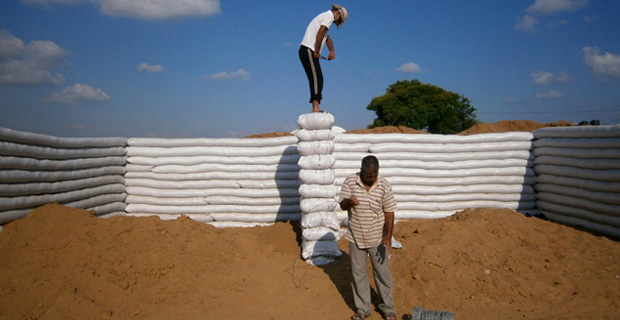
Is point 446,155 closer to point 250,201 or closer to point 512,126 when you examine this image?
point 250,201

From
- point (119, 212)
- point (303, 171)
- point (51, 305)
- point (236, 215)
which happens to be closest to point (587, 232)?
point (303, 171)

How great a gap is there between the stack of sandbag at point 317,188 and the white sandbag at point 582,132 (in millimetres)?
3466

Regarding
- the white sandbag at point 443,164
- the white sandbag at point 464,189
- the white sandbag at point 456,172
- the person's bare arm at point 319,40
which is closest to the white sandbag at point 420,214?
the white sandbag at point 464,189

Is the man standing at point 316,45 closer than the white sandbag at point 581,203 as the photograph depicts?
Yes

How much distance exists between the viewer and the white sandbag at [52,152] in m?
3.87

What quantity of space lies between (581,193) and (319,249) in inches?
143

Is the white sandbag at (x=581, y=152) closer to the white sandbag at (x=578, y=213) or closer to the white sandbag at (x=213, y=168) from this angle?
the white sandbag at (x=578, y=213)

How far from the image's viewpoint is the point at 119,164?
5.56 meters

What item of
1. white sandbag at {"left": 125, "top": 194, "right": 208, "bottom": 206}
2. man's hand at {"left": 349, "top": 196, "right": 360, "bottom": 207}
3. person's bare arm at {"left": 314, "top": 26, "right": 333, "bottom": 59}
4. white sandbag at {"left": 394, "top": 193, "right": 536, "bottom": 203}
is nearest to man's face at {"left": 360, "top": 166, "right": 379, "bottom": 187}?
man's hand at {"left": 349, "top": 196, "right": 360, "bottom": 207}

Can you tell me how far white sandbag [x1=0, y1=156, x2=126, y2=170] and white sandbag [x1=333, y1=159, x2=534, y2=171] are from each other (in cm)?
329

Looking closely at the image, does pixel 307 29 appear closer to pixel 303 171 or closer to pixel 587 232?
pixel 303 171

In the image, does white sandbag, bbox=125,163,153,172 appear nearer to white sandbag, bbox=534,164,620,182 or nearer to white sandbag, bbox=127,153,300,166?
white sandbag, bbox=127,153,300,166

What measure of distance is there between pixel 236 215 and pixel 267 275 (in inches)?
65.6

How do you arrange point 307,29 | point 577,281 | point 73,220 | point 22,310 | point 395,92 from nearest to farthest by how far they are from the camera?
point 22,310, point 577,281, point 73,220, point 307,29, point 395,92
